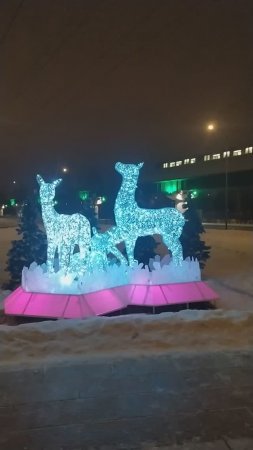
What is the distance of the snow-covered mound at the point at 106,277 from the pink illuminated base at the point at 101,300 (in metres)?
0.13

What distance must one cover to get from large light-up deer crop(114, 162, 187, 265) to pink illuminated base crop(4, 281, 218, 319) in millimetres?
810

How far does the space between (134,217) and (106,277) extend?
149cm

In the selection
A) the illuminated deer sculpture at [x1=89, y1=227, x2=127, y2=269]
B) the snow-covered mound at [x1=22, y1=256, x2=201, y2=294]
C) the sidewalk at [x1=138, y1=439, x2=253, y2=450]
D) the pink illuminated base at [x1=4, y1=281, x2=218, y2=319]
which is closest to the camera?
the sidewalk at [x1=138, y1=439, x2=253, y2=450]

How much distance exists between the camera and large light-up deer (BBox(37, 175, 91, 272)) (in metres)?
9.29

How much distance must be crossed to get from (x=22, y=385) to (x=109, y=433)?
57.0 inches

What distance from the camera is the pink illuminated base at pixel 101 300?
27.3 ft

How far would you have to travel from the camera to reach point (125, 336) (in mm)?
6777

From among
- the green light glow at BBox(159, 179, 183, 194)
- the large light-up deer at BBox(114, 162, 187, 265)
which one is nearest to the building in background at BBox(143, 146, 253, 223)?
the green light glow at BBox(159, 179, 183, 194)

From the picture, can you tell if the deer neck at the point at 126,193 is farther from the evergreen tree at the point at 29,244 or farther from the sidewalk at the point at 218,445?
the sidewalk at the point at 218,445

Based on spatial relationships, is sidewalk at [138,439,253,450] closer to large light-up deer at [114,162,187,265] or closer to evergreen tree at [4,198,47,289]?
large light-up deer at [114,162,187,265]

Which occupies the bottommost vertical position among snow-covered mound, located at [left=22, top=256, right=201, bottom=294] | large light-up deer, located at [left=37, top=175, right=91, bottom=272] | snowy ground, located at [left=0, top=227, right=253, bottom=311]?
snowy ground, located at [left=0, top=227, right=253, bottom=311]

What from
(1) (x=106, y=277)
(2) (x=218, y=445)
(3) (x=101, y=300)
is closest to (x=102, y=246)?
(1) (x=106, y=277)

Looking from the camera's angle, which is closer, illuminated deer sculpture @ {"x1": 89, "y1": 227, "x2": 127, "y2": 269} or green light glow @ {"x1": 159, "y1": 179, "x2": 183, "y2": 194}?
illuminated deer sculpture @ {"x1": 89, "y1": 227, "x2": 127, "y2": 269}

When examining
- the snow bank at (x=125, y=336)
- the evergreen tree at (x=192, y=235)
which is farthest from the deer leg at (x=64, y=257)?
the evergreen tree at (x=192, y=235)
